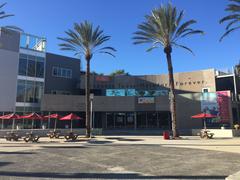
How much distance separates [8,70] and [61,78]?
9147 mm

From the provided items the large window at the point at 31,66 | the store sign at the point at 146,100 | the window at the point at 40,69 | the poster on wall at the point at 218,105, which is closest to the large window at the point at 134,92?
the store sign at the point at 146,100

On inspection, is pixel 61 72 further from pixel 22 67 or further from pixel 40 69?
pixel 22 67

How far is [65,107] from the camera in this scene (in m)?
42.8

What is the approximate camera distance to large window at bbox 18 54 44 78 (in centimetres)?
4319

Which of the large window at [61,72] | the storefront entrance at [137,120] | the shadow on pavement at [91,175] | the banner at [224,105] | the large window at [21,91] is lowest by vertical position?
the shadow on pavement at [91,175]

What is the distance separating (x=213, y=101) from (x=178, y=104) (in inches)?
199

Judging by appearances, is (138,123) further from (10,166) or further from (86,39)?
(10,166)

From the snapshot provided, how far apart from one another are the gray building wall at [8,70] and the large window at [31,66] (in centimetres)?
81

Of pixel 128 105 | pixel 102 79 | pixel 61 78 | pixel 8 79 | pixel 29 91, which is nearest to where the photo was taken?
pixel 8 79

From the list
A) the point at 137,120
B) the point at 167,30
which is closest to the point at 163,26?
the point at 167,30

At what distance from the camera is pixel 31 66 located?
44281mm

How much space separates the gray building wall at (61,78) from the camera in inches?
1827

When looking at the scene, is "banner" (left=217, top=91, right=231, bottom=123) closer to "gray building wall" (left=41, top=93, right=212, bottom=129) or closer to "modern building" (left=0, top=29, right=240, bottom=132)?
"modern building" (left=0, top=29, right=240, bottom=132)

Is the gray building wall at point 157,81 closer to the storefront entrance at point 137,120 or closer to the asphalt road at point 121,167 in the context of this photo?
the storefront entrance at point 137,120
